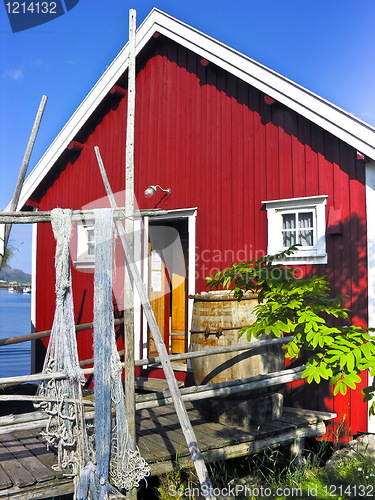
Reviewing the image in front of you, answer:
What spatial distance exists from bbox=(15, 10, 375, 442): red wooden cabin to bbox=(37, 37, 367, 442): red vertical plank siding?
17mm

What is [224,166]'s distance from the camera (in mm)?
7402

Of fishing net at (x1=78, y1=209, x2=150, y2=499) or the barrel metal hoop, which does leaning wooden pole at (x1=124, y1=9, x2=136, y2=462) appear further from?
the barrel metal hoop

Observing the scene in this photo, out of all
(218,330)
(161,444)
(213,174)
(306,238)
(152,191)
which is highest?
(213,174)

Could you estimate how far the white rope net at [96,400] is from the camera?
4.05m

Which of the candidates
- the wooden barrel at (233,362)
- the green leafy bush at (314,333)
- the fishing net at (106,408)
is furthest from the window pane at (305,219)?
the fishing net at (106,408)

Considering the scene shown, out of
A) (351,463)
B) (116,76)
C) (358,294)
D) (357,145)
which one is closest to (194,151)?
(116,76)

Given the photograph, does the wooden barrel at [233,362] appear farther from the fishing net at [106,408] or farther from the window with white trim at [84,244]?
the window with white trim at [84,244]

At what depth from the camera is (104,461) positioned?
4035 millimetres

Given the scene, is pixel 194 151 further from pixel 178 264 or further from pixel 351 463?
pixel 351 463

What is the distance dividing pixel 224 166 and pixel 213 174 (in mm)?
219

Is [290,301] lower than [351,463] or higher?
higher

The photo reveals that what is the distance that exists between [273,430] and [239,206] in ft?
10.3

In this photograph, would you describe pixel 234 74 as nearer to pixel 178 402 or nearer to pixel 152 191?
pixel 152 191

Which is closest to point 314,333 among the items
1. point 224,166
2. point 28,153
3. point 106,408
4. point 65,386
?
point 106,408
